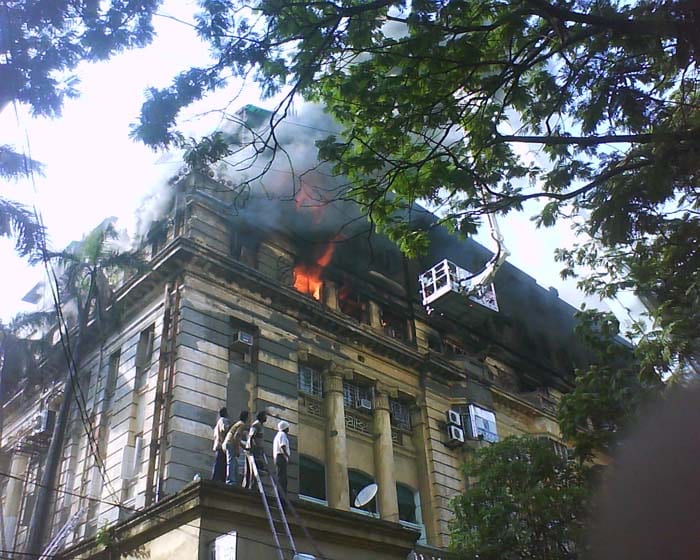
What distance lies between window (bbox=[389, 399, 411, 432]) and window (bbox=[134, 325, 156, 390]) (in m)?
7.48

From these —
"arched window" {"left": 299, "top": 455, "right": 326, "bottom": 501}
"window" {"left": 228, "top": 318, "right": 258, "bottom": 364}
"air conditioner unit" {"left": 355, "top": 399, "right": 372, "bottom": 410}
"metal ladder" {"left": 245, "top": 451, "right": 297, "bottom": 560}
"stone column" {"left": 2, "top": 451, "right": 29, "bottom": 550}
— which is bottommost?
"metal ladder" {"left": 245, "top": 451, "right": 297, "bottom": 560}

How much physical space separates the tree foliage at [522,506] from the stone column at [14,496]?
1248cm

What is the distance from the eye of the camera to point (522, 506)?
603 inches

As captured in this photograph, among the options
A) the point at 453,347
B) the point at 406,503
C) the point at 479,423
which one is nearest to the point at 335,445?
the point at 406,503

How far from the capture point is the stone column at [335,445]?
17.8 meters

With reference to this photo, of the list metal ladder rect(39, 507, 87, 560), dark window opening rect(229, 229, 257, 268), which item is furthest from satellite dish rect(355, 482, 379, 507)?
dark window opening rect(229, 229, 257, 268)

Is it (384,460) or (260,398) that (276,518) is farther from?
(384,460)

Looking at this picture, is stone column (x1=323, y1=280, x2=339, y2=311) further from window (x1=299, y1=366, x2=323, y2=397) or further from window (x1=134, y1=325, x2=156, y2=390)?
window (x1=134, y1=325, x2=156, y2=390)

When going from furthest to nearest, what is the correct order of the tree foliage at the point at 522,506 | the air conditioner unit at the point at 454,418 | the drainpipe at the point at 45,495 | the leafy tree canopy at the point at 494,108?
the air conditioner unit at the point at 454,418 < the drainpipe at the point at 45,495 < the tree foliage at the point at 522,506 < the leafy tree canopy at the point at 494,108

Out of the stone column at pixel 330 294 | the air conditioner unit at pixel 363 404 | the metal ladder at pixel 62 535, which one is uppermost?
the stone column at pixel 330 294

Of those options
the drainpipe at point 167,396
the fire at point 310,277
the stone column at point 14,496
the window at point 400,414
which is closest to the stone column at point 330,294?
the fire at point 310,277

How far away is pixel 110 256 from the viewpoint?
18219mm

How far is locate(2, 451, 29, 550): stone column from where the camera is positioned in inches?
774

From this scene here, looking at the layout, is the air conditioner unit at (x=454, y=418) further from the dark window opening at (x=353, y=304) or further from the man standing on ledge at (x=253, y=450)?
the man standing on ledge at (x=253, y=450)
